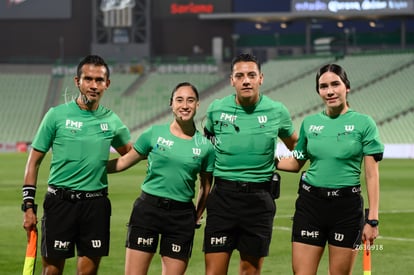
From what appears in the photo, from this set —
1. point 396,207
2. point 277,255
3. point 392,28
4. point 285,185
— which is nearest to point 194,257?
point 277,255

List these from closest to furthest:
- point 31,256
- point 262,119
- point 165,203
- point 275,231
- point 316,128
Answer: point 165,203, point 316,128, point 31,256, point 262,119, point 275,231

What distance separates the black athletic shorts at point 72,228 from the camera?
10.4m

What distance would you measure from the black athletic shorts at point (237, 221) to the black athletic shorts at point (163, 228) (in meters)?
0.25

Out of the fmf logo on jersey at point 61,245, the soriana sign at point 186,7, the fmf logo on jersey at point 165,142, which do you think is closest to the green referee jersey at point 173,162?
the fmf logo on jersey at point 165,142

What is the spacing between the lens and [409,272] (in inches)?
594

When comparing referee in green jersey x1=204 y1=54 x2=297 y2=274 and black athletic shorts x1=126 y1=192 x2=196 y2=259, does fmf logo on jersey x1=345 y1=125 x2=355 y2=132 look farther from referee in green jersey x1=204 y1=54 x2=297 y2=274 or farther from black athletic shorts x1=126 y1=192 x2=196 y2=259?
black athletic shorts x1=126 y1=192 x2=196 y2=259

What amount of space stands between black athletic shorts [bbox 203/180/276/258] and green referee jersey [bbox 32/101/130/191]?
3.62ft

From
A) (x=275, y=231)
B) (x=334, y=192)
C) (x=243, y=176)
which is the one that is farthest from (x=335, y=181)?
(x=275, y=231)

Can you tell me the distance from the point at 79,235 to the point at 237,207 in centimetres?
151

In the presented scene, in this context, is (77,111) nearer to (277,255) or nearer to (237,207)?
(237,207)

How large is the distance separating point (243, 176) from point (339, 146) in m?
0.96

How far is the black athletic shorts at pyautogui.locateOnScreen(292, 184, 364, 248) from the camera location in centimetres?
1027

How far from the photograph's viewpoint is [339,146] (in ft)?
33.7

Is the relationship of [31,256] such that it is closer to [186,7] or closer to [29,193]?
[29,193]
